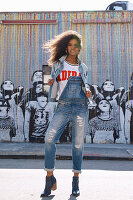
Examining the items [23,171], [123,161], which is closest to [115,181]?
[23,171]

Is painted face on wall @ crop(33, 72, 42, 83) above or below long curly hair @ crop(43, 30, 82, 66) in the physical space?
above

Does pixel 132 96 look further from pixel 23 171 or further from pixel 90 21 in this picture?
pixel 23 171

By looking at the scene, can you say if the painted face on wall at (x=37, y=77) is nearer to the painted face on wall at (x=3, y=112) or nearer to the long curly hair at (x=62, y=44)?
the painted face on wall at (x=3, y=112)

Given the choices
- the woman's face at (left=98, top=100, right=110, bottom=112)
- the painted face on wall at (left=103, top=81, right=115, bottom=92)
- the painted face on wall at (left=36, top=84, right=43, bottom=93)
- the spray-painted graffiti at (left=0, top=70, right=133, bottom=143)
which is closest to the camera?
the spray-painted graffiti at (left=0, top=70, right=133, bottom=143)

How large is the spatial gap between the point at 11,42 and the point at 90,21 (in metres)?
3.31

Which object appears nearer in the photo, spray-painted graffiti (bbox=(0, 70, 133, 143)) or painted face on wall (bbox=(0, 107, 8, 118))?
spray-painted graffiti (bbox=(0, 70, 133, 143))

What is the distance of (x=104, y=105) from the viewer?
29.9ft

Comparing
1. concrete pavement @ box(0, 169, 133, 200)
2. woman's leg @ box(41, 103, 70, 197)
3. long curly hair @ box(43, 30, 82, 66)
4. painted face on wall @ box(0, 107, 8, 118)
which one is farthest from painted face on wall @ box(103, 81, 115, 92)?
woman's leg @ box(41, 103, 70, 197)

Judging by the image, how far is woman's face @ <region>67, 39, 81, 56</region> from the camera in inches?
116

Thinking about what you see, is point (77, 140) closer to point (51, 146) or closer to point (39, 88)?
point (51, 146)

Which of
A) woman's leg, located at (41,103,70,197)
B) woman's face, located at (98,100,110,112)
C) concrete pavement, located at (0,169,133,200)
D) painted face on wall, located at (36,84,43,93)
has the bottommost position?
→ concrete pavement, located at (0,169,133,200)

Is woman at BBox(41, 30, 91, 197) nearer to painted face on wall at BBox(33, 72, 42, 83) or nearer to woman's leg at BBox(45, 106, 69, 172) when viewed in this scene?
woman's leg at BBox(45, 106, 69, 172)

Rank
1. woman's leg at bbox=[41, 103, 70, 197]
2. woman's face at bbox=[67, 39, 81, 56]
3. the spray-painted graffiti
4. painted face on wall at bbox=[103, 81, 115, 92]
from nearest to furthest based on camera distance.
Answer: woman's leg at bbox=[41, 103, 70, 197] → woman's face at bbox=[67, 39, 81, 56] → the spray-painted graffiti → painted face on wall at bbox=[103, 81, 115, 92]

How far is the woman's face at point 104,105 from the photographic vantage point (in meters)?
9.08
